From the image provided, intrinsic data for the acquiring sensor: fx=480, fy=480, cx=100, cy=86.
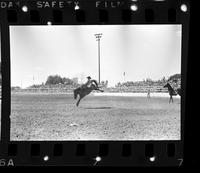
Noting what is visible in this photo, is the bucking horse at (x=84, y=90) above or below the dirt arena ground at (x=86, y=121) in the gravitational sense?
above

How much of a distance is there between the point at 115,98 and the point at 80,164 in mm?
609

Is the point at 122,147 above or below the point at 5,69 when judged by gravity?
below

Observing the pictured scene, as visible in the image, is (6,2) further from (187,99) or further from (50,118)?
(187,99)

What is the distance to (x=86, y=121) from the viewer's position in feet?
12.8

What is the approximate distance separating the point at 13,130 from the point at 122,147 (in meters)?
0.90

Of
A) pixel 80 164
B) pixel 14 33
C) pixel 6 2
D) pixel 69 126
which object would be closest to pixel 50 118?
pixel 69 126

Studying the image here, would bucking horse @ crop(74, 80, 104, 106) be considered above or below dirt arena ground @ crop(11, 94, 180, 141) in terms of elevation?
above

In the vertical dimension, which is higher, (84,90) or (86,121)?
(84,90)

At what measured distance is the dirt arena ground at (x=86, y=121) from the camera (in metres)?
3.88

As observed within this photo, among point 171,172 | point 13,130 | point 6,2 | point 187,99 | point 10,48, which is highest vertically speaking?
point 6,2

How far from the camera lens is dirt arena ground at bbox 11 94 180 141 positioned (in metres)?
3.88

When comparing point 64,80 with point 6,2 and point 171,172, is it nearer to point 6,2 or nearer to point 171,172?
point 6,2

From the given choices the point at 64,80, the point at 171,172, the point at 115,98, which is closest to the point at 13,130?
the point at 64,80

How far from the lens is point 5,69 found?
3.88m
